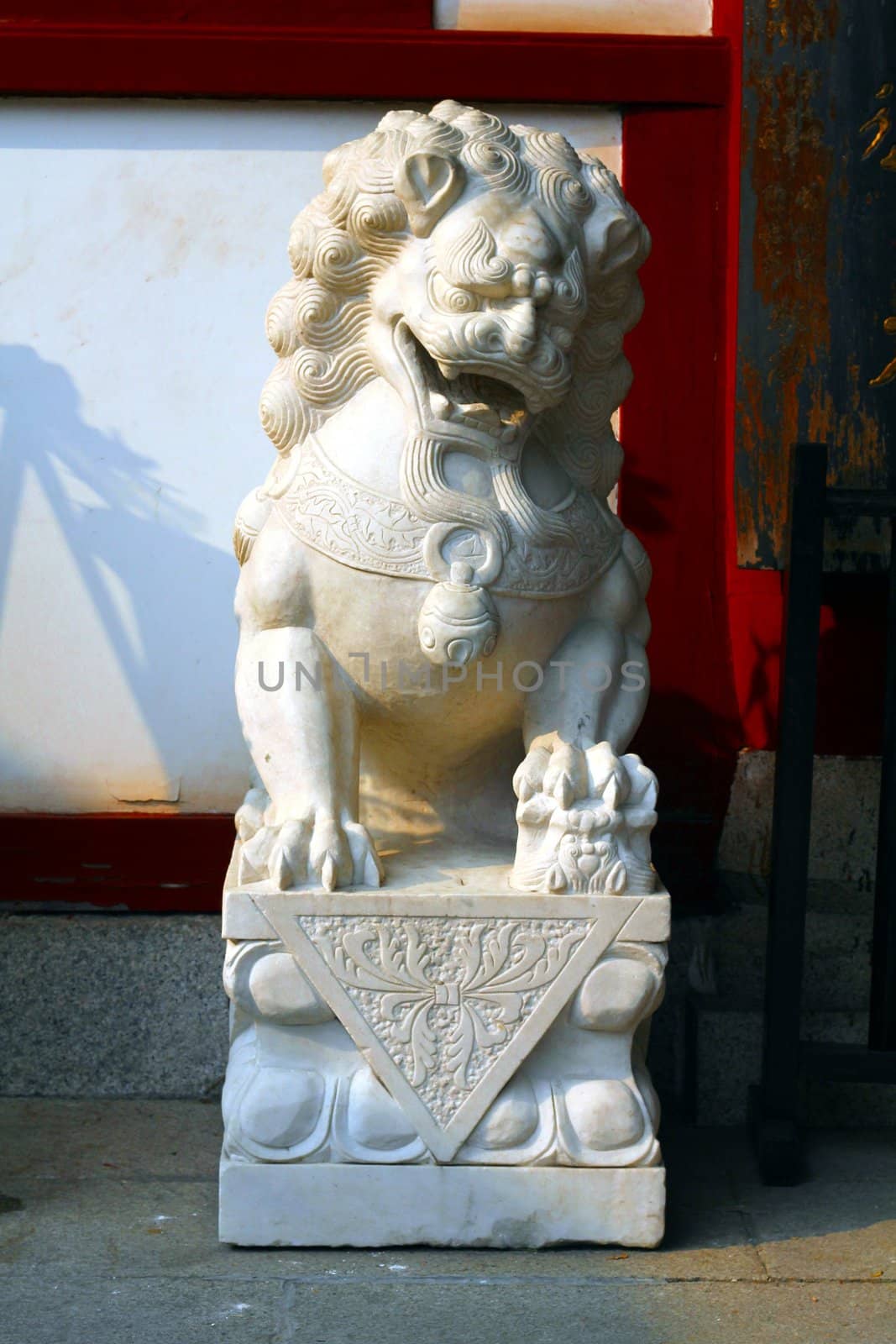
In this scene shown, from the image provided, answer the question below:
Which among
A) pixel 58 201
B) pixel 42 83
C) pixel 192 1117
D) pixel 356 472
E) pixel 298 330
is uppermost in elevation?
pixel 42 83

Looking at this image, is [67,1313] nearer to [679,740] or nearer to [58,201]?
[679,740]

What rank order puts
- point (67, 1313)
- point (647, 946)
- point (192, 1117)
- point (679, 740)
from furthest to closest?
1. point (679, 740)
2. point (192, 1117)
3. point (647, 946)
4. point (67, 1313)

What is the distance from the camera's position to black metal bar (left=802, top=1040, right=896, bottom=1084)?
2928mm

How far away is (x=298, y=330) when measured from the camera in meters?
2.74

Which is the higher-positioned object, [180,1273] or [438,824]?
[438,824]

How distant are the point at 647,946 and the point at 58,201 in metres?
1.86

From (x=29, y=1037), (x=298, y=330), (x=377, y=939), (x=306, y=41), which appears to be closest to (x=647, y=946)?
(x=377, y=939)

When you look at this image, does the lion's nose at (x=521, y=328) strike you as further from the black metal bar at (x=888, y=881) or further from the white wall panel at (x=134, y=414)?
the white wall panel at (x=134, y=414)

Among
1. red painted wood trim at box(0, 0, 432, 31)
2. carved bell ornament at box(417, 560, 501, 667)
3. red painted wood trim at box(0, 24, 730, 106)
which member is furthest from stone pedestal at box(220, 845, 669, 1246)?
red painted wood trim at box(0, 0, 432, 31)

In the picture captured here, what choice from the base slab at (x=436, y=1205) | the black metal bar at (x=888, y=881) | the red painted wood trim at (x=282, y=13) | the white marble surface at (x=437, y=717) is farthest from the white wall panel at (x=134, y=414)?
the black metal bar at (x=888, y=881)

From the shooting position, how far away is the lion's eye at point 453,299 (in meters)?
2.56

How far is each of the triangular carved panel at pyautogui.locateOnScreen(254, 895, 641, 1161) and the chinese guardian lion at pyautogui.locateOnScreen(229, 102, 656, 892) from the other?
0.07 meters

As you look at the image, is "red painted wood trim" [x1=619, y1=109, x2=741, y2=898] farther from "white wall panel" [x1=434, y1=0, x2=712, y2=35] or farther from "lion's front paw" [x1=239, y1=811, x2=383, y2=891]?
"lion's front paw" [x1=239, y1=811, x2=383, y2=891]

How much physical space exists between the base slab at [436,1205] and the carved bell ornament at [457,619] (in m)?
0.77
